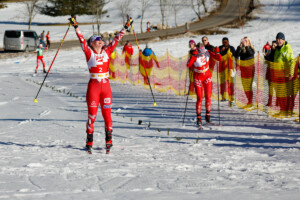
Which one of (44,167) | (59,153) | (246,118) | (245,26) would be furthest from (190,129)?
(245,26)

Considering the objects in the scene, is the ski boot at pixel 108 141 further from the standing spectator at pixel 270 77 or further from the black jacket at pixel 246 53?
the black jacket at pixel 246 53

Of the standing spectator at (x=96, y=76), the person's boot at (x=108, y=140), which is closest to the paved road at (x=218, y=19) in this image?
the standing spectator at (x=96, y=76)

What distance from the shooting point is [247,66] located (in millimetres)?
11750

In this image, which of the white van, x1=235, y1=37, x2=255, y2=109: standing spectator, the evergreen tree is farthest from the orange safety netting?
the evergreen tree

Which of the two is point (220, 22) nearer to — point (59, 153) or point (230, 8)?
point (230, 8)

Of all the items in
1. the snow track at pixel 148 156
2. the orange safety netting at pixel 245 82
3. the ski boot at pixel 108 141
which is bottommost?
the snow track at pixel 148 156

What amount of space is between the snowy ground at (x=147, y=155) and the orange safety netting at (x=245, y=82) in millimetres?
427

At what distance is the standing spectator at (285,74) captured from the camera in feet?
33.0

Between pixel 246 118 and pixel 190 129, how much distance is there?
1942 mm

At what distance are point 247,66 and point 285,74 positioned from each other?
162cm

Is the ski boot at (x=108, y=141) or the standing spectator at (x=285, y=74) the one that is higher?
the standing spectator at (x=285, y=74)

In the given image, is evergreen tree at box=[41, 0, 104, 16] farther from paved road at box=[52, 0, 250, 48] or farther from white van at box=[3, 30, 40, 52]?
white van at box=[3, 30, 40, 52]

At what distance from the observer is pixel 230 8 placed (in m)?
65.1

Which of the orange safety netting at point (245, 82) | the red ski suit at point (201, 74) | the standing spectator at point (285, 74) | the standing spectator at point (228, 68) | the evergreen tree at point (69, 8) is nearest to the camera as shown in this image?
the red ski suit at point (201, 74)
